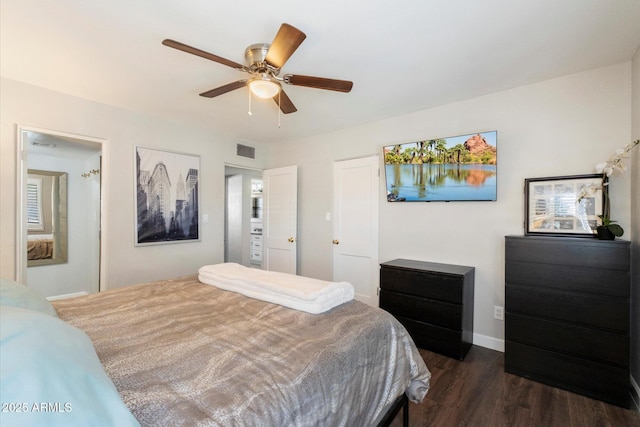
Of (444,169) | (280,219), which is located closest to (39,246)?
(280,219)

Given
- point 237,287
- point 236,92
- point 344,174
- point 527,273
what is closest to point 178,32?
point 236,92

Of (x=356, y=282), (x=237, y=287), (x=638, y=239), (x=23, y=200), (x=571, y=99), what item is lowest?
(x=356, y=282)

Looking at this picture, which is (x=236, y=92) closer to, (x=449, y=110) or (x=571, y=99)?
(x=449, y=110)

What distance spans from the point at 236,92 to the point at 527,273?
300 centimetres

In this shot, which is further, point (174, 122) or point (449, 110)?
point (174, 122)

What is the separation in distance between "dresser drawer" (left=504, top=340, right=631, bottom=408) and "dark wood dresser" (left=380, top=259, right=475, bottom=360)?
401 millimetres

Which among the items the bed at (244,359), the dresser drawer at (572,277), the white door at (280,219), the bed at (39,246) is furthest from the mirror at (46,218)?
the dresser drawer at (572,277)

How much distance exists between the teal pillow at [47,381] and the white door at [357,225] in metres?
3.15

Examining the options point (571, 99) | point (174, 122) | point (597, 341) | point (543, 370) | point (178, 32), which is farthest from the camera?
point (174, 122)

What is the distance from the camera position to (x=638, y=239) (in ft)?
6.66

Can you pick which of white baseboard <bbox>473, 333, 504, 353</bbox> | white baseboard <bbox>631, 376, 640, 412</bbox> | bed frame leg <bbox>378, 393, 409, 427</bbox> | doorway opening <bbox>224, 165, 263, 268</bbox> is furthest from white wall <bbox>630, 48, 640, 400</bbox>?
doorway opening <bbox>224, 165, 263, 268</bbox>

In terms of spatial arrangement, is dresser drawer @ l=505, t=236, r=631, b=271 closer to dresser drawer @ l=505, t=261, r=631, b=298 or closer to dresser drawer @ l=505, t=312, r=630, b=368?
dresser drawer @ l=505, t=261, r=631, b=298

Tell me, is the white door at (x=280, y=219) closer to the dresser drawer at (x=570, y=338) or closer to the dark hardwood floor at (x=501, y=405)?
the dark hardwood floor at (x=501, y=405)

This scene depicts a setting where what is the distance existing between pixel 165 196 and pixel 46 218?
202cm
